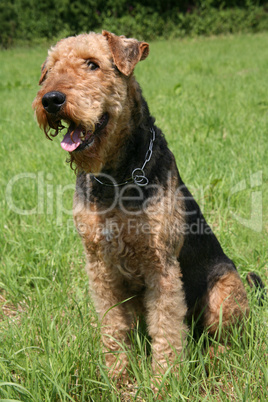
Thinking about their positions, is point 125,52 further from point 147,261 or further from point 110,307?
point 110,307

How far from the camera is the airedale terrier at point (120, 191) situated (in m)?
2.18

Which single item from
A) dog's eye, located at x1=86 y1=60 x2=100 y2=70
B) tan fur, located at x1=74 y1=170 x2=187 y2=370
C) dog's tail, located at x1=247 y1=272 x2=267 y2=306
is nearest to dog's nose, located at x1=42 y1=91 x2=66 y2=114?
dog's eye, located at x1=86 y1=60 x2=100 y2=70

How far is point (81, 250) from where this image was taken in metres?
3.46

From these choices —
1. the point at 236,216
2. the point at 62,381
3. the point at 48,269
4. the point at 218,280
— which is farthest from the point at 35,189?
the point at 62,381

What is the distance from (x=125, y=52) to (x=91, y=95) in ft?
1.28

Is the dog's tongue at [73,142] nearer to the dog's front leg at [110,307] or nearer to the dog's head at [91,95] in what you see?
the dog's head at [91,95]

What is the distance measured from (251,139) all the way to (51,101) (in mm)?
3650

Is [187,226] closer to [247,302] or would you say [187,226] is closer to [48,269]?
[247,302]

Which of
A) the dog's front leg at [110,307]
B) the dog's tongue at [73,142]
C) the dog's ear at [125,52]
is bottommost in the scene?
the dog's front leg at [110,307]

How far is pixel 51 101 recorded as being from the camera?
6.67 ft

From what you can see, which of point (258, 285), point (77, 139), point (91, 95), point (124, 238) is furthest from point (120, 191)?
point (258, 285)

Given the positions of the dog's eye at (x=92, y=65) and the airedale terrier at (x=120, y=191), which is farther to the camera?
the dog's eye at (x=92, y=65)

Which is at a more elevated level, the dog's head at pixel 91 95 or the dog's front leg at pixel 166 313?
the dog's head at pixel 91 95

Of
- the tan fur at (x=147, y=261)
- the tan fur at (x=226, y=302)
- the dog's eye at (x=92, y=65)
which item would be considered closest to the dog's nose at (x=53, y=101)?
the dog's eye at (x=92, y=65)
